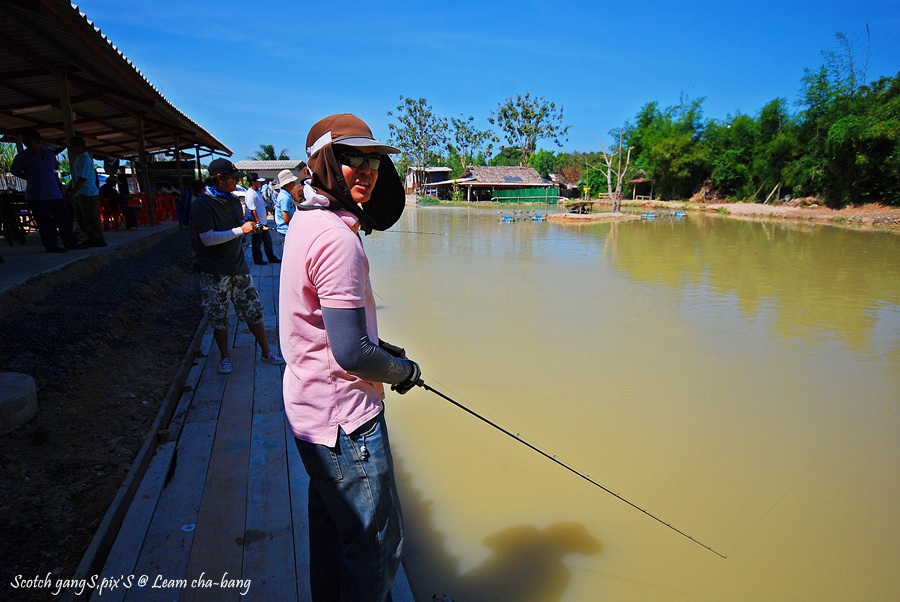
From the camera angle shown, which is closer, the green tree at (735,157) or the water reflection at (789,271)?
the water reflection at (789,271)

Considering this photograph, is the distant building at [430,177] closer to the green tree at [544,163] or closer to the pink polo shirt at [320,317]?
the green tree at [544,163]

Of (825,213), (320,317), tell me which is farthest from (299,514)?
(825,213)

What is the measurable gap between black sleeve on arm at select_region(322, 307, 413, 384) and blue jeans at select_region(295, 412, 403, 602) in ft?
0.65

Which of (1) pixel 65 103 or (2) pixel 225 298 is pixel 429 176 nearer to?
(1) pixel 65 103

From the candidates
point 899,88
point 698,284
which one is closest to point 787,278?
point 698,284

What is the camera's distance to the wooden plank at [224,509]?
1.80 metres

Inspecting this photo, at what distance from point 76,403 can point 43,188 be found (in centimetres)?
392

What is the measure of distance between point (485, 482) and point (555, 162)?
200ft

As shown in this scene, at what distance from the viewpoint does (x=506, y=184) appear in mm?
45844

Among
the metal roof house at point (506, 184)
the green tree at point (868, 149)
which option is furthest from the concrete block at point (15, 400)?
the metal roof house at point (506, 184)

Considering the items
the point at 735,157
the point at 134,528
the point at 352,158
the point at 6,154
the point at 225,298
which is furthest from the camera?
the point at 735,157

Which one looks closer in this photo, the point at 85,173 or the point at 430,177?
the point at 85,173

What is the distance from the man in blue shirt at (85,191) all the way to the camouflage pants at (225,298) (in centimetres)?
363

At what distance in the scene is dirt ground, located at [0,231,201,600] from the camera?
6.13 feet
